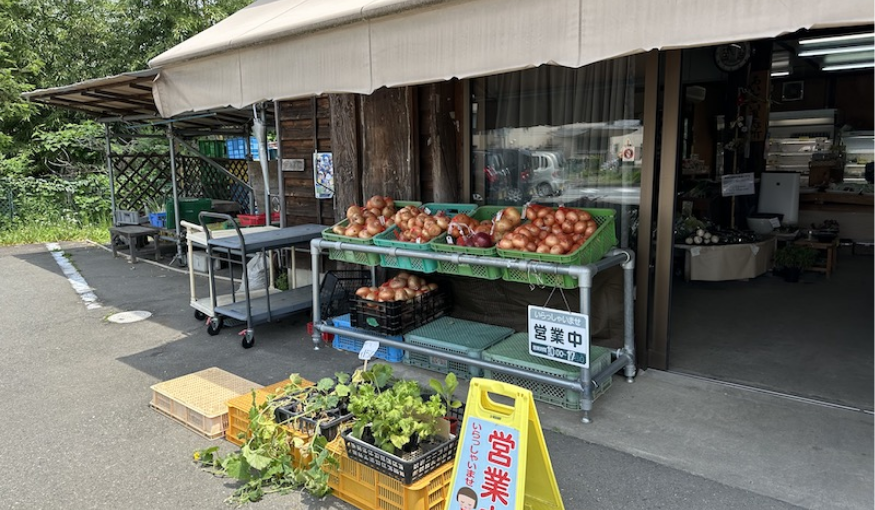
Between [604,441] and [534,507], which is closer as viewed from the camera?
[534,507]

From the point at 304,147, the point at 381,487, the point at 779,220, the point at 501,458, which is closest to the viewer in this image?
the point at 501,458

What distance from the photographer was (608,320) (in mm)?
4902

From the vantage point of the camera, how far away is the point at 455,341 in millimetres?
4891

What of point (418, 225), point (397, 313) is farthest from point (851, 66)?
point (397, 313)

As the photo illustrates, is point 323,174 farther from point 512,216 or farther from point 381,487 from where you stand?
point 381,487

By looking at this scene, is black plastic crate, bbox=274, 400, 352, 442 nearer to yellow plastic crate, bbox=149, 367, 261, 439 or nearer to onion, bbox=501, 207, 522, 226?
yellow plastic crate, bbox=149, 367, 261, 439

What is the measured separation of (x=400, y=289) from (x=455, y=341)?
2.60 feet

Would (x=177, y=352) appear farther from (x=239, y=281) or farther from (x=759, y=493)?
(x=759, y=493)

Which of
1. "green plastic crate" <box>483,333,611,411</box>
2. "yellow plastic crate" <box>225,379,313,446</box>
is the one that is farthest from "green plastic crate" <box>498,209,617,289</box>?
"yellow plastic crate" <box>225,379,313,446</box>

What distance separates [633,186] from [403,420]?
2945mm

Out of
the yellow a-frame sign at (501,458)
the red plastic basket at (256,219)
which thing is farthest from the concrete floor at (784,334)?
the red plastic basket at (256,219)

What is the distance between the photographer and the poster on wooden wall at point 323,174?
7.07 metres

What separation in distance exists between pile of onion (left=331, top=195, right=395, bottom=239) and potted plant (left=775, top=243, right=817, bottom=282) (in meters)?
5.57

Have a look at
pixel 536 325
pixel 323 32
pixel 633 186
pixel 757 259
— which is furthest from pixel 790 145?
pixel 323 32
